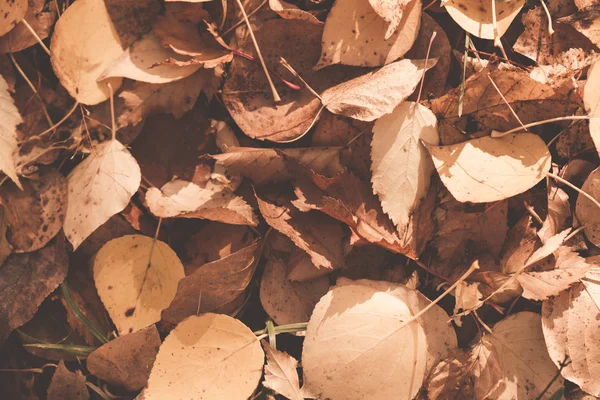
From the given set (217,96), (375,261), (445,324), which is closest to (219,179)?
(217,96)

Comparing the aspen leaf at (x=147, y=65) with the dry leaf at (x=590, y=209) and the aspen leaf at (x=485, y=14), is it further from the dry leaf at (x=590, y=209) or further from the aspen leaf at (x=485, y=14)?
the dry leaf at (x=590, y=209)

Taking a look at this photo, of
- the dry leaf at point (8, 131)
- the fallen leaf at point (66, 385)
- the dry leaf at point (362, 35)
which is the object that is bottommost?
the fallen leaf at point (66, 385)

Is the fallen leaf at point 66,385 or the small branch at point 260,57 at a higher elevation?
the small branch at point 260,57

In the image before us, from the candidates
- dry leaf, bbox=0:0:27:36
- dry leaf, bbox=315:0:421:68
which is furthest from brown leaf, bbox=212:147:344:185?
dry leaf, bbox=0:0:27:36

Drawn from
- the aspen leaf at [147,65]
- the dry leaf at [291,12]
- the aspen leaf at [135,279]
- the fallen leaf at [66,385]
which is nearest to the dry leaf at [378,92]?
the dry leaf at [291,12]

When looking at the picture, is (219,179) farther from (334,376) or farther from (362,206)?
(334,376)

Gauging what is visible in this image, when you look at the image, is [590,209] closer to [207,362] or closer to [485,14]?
[485,14]
